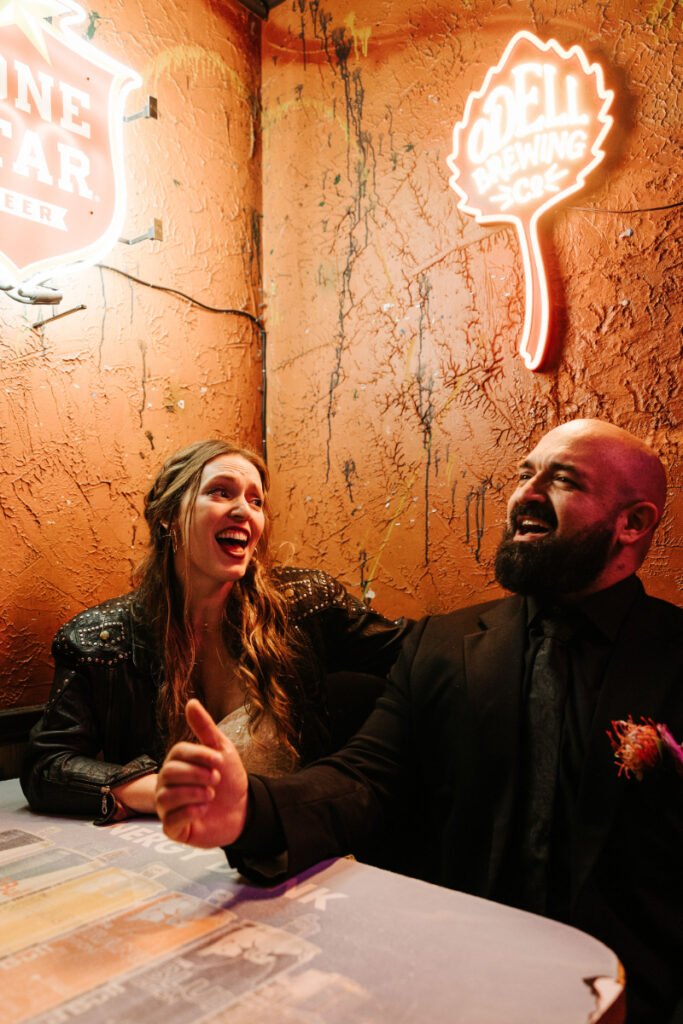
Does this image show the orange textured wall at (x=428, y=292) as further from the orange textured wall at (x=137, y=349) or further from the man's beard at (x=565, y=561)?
the man's beard at (x=565, y=561)

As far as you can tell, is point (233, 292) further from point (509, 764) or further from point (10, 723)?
point (509, 764)

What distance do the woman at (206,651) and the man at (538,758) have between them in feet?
1.41

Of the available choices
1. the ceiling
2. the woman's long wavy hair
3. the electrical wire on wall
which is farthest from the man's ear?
the ceiling

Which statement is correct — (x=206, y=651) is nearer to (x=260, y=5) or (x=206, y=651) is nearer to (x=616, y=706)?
(x=616, y=706)

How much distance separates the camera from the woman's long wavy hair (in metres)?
2.06

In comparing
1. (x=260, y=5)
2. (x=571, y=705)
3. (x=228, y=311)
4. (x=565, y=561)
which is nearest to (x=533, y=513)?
(x=565, y=561)

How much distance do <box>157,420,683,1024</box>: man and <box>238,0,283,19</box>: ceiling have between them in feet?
8.95

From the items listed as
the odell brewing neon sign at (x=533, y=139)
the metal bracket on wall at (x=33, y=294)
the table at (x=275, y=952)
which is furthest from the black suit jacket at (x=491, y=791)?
the metal bracket on wall at (x=33, y=294)

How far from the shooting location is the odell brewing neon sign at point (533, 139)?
91.5 inches

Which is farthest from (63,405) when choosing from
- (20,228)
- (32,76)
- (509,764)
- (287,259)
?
(509,764)

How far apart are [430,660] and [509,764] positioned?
0.35m

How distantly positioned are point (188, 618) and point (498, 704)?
1043 mm

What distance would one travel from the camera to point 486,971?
0.99 metres

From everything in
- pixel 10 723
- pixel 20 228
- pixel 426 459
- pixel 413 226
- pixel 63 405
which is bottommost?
pixel 10 723
